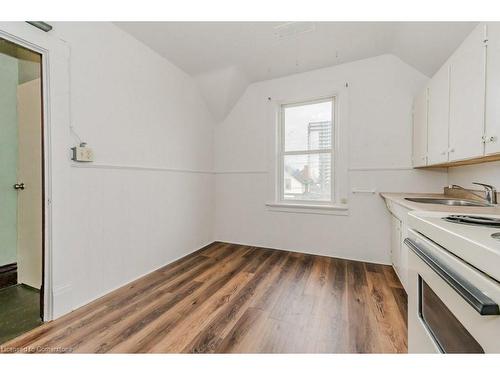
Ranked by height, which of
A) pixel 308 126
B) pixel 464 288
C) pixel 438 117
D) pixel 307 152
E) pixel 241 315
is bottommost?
pixel 241 315

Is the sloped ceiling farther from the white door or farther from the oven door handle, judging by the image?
the oven door handle

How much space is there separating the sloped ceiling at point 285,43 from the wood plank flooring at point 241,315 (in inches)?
92.3

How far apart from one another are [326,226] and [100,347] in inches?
104

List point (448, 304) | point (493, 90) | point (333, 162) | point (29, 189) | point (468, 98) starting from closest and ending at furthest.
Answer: point (448, 304) → point (493, 90) → point (468, 98) → point (29, 189) → point (333, 162)

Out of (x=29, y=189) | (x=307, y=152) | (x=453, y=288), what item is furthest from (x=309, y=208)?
(x=29, y=189)

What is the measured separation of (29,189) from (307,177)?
3.24m

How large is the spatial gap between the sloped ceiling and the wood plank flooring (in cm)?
234

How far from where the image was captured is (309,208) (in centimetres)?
316

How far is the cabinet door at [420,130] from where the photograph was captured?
2.21 metres

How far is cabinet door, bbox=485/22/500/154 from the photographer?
1201mm

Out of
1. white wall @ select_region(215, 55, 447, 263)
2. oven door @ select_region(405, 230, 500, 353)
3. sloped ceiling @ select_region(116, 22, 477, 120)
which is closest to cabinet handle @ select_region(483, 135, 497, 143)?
oven door @ select_region(405, 230, 500, 353)

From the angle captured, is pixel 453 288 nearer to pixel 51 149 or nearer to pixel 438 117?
pixel 438 117

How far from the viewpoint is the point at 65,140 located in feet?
5.78
